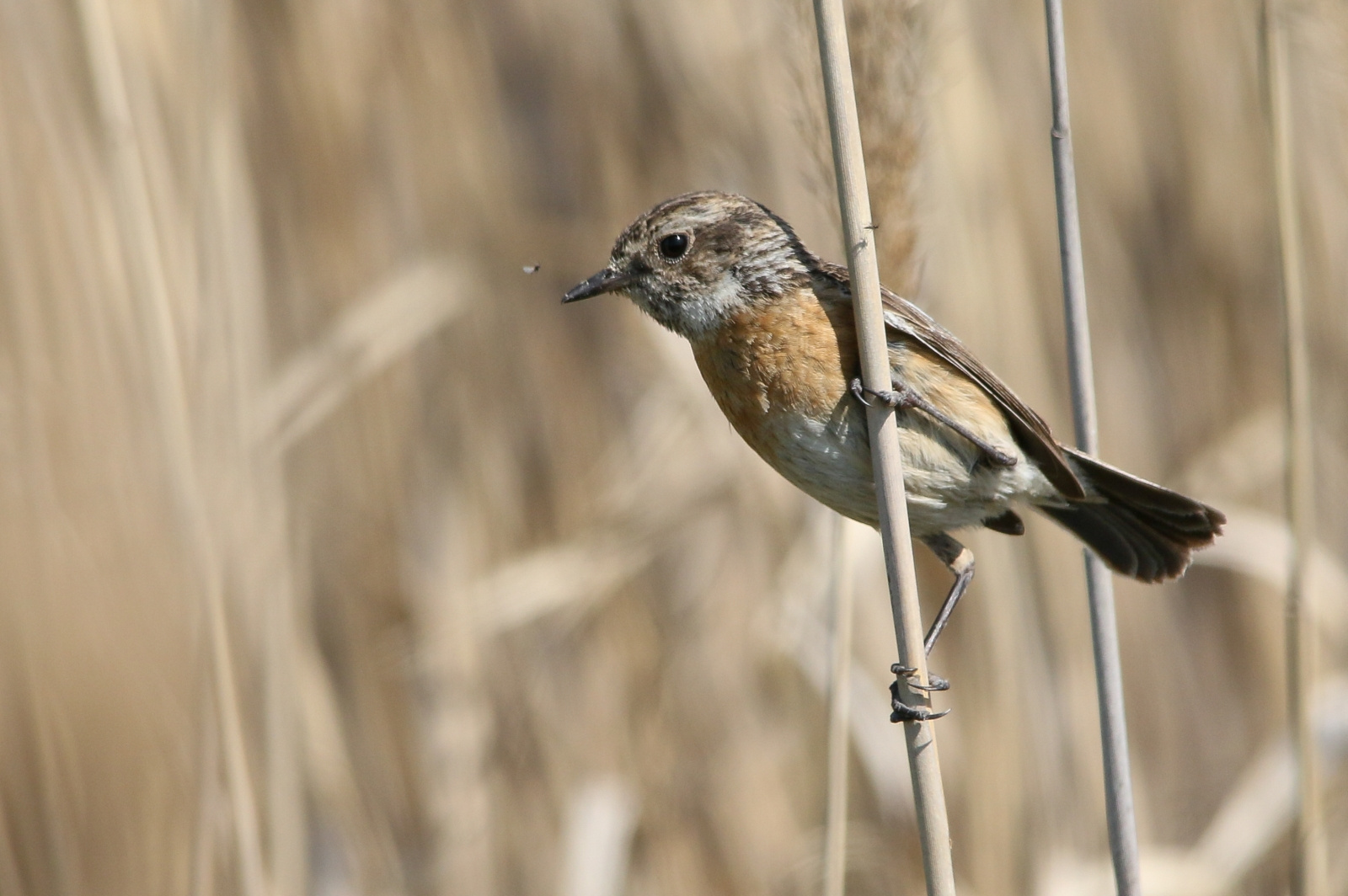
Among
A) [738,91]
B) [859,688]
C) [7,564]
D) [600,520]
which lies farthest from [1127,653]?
[7,564]

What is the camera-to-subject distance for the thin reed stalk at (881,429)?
1773 mm

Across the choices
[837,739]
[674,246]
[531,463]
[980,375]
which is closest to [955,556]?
[980,375]

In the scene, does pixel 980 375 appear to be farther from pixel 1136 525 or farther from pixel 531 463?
pixel 531 463

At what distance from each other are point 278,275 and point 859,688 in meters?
2.14

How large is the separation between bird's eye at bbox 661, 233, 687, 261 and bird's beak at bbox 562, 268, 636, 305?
0.30 ft

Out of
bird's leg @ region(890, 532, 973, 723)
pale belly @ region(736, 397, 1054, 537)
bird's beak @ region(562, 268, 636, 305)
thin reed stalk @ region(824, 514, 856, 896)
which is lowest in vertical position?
thin reed stalk @ region(824, 514, 856, 896)

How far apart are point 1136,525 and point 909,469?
2.31ft

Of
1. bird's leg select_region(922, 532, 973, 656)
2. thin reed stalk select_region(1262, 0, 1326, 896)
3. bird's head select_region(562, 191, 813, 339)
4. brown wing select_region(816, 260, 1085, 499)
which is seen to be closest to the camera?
Answer: thin reed stalk select_region(1262, 0, 1326, 896)

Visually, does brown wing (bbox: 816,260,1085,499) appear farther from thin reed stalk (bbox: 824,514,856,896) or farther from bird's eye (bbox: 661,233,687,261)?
thin reed stalk (bbox: 824,514,856,896)

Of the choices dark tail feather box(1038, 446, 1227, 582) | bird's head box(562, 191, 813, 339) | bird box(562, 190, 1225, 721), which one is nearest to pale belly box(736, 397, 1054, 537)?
bird box(562, 190, 1225, 721)

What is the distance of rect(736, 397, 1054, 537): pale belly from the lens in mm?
2301

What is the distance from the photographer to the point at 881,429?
1971 millimetres

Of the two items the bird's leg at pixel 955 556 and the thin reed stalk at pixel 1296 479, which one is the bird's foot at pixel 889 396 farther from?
the thin reed stalk at pixel 1296 479

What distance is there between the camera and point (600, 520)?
3357mm
